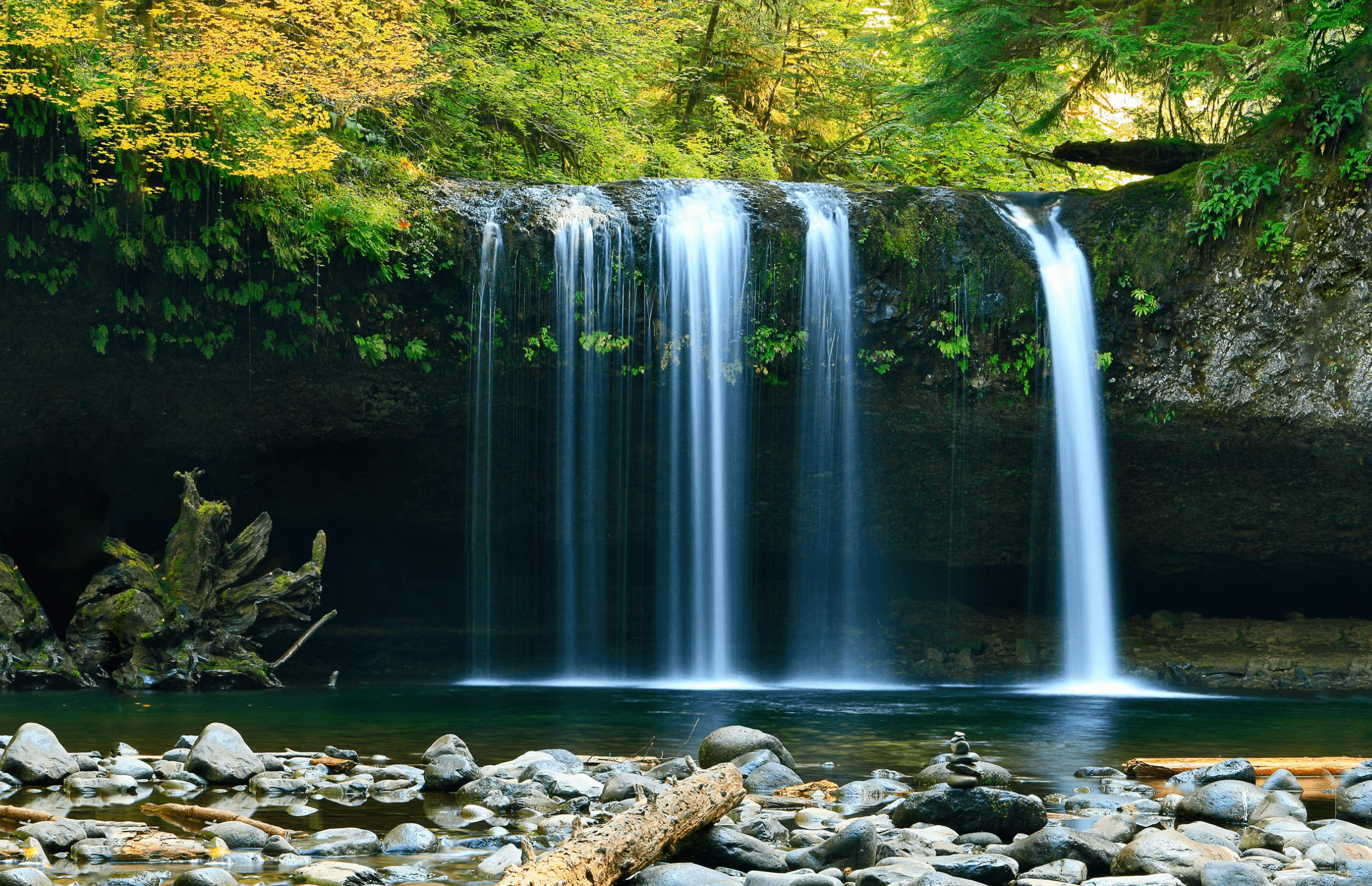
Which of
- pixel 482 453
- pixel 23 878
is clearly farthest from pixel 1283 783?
pixel 482 453

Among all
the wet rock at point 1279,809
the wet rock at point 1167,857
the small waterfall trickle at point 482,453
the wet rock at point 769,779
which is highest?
the small waterfall trickle at point 482,453

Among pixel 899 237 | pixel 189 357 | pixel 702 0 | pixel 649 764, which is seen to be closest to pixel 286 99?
pixel 189 357

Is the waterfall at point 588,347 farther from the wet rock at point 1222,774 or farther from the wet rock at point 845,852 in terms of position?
the wet rock at point 845,852

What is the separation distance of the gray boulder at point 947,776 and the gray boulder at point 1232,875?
78.2 inches

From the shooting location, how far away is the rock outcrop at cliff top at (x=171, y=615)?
10.9m

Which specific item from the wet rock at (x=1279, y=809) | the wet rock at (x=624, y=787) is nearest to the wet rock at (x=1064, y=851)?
the wet rock at (x=1279, y=809)

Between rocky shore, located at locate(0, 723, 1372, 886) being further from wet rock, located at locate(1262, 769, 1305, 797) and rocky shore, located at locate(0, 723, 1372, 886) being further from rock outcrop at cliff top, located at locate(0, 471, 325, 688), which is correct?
rock outcrop at cliff top, located at locate(0, 471, 325, 688)

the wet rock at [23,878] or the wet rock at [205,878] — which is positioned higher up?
the wet rock at [23,878]

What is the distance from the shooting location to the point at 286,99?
11562 mm

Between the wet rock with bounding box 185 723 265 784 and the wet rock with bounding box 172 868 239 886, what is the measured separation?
2.10 meters

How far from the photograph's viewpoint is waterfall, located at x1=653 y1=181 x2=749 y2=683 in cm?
1243

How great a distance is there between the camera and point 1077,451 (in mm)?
12578

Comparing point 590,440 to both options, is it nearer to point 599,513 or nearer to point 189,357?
point 599,513

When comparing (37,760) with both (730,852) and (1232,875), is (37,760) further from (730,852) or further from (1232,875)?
(1232,875)
